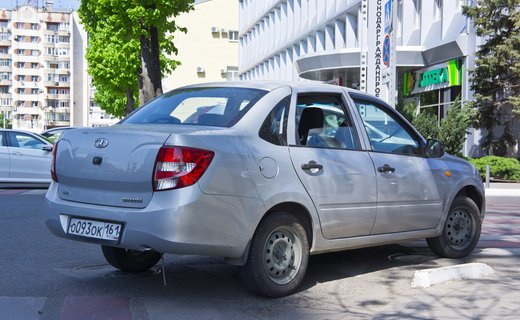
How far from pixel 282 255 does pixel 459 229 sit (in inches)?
104

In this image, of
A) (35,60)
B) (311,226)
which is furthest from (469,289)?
(35,60)

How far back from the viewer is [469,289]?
5.61 m

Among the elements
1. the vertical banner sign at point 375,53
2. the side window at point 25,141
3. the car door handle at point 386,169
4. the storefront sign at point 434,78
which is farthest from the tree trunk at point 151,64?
the car door handle at point 386,169

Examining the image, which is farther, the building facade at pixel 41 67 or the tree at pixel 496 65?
the building facade at pixel 41 67

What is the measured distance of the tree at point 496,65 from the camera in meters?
22.1

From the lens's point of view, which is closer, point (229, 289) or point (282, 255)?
point (282, 255)

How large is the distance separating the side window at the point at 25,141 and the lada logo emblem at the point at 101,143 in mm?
11253

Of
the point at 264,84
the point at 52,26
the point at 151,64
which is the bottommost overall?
the point at 264,84

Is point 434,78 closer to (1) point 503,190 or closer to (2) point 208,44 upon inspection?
(1) point 503,190

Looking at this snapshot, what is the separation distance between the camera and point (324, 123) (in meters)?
5.82

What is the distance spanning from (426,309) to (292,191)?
1355 mm

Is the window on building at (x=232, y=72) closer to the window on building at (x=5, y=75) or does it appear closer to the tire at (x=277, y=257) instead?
the tire at (x=277, y=257)

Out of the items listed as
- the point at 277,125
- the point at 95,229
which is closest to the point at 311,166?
the point at 277,125

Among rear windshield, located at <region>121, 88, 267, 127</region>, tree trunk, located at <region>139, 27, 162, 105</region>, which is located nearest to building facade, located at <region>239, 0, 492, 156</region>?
tree trunk, located at <region>139, 27, 162, 105</region>
